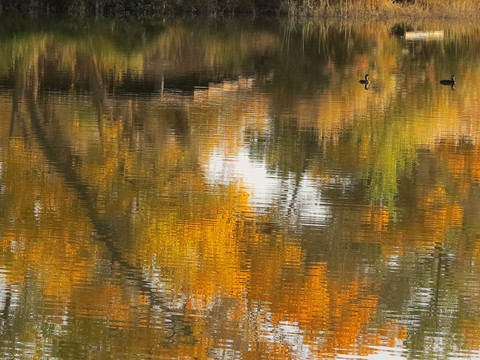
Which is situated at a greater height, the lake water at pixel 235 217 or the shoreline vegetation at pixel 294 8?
the lake water at pixel 235 217

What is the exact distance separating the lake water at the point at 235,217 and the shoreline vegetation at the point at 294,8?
19.4m

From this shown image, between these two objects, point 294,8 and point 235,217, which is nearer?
point 235,217

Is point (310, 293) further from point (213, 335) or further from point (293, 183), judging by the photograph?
point (293, 183)

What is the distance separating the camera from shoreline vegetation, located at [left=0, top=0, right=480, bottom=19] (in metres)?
38.8

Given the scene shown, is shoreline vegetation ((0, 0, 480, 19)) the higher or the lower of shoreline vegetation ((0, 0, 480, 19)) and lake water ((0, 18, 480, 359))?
the lower

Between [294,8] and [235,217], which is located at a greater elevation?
[235,217]

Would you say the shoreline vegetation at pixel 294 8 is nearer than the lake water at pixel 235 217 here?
No

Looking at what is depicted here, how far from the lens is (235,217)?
933cm

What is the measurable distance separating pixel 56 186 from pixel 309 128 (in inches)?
186

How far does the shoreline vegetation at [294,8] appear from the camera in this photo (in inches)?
1529

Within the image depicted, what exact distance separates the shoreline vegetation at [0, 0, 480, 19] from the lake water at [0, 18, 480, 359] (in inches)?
765

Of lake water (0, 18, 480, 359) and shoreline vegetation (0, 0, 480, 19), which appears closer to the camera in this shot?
lake water (0, 18, 480, 359)

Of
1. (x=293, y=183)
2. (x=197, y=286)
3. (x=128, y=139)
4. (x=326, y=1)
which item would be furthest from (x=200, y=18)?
(x=197, y=286)

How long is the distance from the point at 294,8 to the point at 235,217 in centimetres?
3168
